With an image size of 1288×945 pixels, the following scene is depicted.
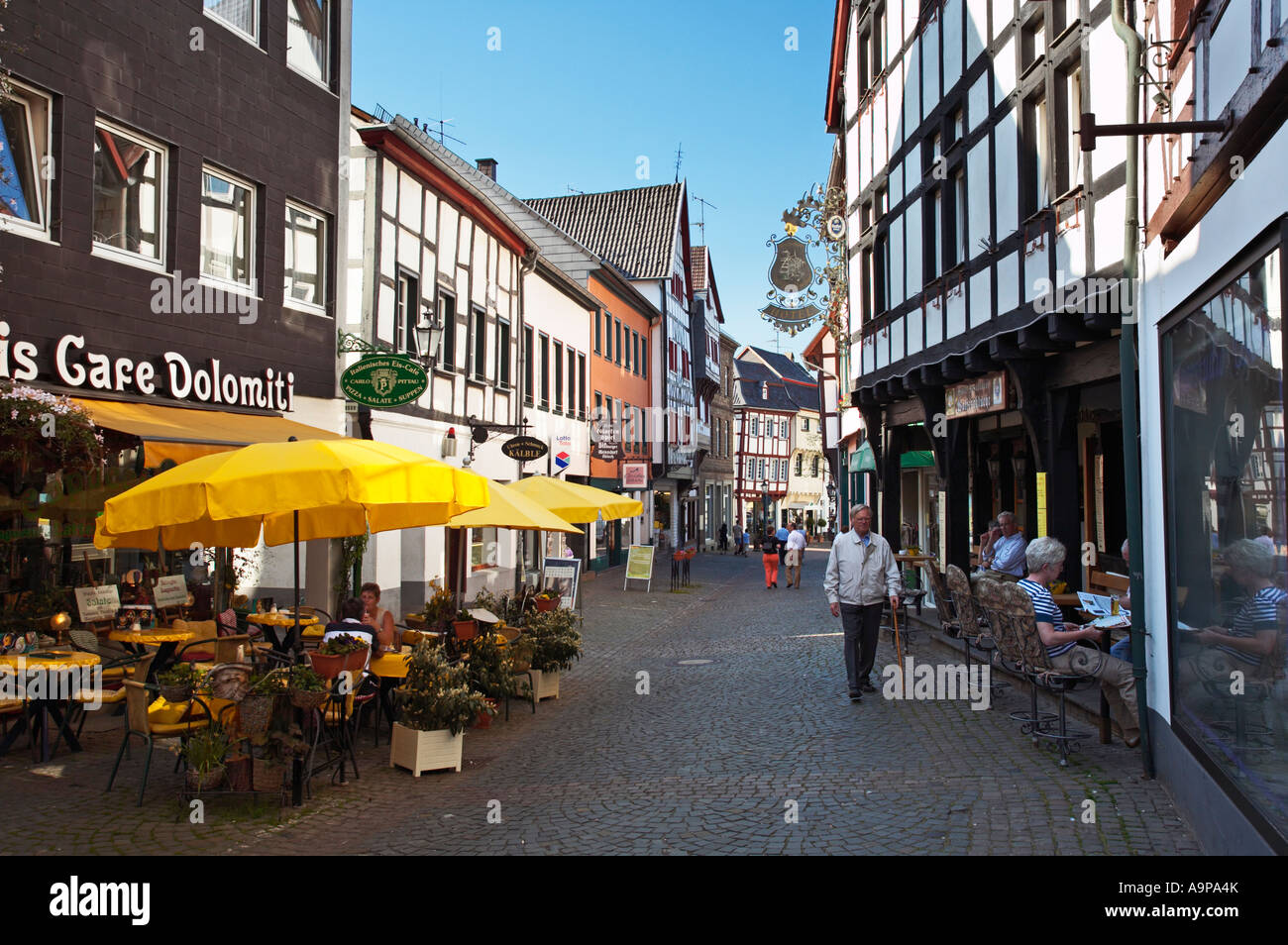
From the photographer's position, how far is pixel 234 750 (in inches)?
254

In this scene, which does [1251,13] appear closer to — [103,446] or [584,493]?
[103,446]

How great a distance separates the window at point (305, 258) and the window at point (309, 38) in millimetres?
1898

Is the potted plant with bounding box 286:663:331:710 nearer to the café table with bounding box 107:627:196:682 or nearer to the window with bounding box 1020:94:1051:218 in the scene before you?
the café table with bounding box 107:627:196:682

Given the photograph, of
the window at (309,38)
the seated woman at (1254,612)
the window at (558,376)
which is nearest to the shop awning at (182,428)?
the window at (309,38)

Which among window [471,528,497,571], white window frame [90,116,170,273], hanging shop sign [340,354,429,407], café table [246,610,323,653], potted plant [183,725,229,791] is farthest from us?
window [471,528,497,571]

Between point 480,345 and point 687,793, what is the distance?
15.6m

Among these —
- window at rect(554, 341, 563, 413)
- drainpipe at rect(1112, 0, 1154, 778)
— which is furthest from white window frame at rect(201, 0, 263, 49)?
window at rect(554, 341, 563, 413)

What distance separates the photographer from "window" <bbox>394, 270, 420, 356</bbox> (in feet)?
56.3

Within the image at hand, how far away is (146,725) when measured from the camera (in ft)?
23.5

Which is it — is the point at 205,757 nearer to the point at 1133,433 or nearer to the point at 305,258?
the point at 1133,433

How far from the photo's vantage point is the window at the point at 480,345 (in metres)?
21.0

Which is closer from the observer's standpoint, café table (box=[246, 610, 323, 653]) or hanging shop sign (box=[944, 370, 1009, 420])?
café table (box=[246, 610, 323, 653])

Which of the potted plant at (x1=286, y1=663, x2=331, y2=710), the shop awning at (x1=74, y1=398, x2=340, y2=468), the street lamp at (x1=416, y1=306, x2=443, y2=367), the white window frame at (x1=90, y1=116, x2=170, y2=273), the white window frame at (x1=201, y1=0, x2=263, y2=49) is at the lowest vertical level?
the potted plant at (x1=286, y1=663, x2=331, y2=710)

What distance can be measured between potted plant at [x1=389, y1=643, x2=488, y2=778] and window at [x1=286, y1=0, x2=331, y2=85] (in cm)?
966
